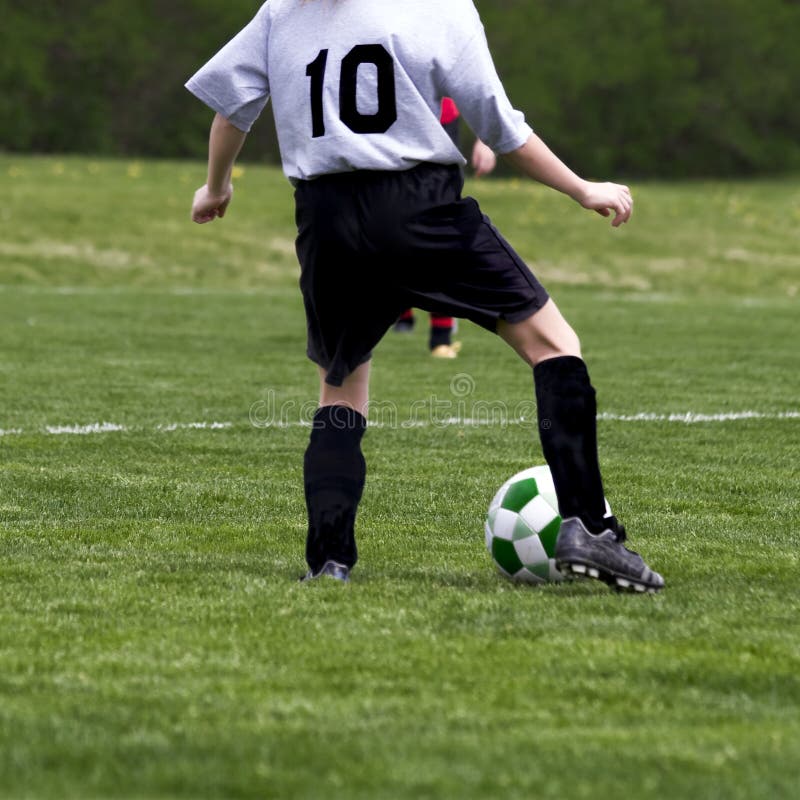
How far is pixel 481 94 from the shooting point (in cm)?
394

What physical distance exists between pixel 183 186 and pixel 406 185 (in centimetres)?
2342

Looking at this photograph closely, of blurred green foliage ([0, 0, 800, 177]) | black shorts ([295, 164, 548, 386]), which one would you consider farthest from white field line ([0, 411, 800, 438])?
blurred green foliage ([0, 0, 800, 177])

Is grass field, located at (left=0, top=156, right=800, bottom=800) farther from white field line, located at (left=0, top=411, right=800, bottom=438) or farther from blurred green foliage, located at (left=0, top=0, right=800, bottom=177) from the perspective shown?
blurred green foliage, located at (left=0, top=0, right=800, bottom=177)

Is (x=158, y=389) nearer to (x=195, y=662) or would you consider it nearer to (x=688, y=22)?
(x=195, y=662)

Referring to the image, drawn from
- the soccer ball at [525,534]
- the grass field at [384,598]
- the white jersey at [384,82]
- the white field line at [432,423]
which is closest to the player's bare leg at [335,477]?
the grass field at [384,598]

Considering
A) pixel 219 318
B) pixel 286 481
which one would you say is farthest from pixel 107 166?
pixel 286 481

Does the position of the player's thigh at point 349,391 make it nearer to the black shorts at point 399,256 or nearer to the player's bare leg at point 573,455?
the black shorts at point 399,256

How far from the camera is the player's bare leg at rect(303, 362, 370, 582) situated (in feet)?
13.8

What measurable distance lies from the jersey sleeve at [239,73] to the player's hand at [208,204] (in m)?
0.34

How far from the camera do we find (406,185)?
3992 mm

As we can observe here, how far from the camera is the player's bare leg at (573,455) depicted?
4.01 metres

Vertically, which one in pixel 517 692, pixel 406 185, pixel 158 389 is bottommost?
pixel 158 389

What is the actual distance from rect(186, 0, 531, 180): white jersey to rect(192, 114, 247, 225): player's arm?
24 centimetres

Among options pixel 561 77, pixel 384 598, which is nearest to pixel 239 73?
pixel 384 598
